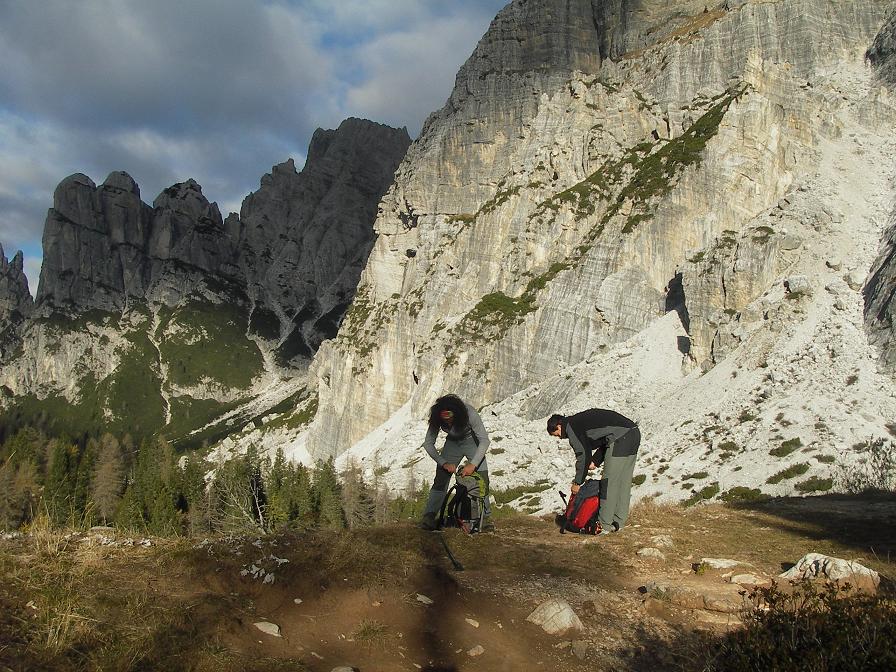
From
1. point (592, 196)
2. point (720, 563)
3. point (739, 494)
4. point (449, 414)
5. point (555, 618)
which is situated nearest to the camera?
point (555, 618)

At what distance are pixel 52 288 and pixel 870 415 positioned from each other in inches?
8186

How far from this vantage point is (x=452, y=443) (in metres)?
9.78

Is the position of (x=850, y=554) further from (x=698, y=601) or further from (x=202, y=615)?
(x=202, y=615)

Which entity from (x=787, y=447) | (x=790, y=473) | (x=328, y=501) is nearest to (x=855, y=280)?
(x=787, y=447)

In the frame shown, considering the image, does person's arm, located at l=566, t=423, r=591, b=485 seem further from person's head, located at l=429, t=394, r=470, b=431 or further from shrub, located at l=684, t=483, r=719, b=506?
shrub, located at l=684, t=483, r=719, b=506

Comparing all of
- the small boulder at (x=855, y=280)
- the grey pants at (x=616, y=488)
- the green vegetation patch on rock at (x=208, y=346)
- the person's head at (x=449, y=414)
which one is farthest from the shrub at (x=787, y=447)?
the green vegetation patch on rock at (x=208, y=346)

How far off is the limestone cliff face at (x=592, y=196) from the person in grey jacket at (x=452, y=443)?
117ft

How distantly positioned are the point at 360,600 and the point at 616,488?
18.4 feet

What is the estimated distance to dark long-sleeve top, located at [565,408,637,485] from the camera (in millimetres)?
9547

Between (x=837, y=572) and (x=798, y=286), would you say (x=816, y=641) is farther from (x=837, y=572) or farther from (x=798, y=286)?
(x=798, y=286)

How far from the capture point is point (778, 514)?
1245cm

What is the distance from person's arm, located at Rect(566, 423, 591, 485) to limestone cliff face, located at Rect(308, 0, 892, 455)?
114ft

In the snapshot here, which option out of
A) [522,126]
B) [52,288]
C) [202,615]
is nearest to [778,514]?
[202,615]

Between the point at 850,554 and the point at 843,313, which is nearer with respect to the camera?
the point at 850,554
